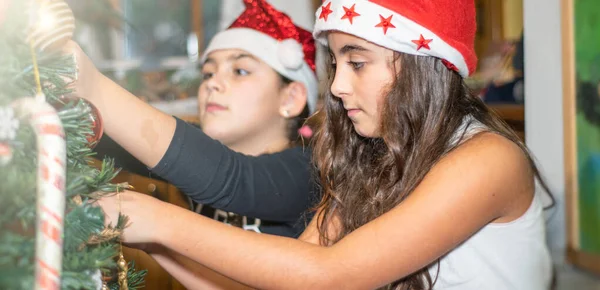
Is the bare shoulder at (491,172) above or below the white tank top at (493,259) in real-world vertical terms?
above

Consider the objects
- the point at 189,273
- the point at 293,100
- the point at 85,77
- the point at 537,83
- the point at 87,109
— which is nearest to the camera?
the point at 87,109

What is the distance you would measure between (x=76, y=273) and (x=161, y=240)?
183 mm

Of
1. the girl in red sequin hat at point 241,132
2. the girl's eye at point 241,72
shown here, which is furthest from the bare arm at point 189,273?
the girl's eye at point 241,72

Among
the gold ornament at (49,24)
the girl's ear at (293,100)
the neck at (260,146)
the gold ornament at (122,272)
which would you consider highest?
the gold ornament at (49,24)

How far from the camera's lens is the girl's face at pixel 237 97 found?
4.42ft

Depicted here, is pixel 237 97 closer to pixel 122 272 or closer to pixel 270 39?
pixel 270 39

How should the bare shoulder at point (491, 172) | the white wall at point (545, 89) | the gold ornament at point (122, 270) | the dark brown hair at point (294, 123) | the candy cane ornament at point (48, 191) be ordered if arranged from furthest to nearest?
the white wall at point (545, 89), the dark brown hair at point (294, 123), the bare shoulder at point (491, 172), the gold ornament at point (122, 270), the candy cane ornament at point (48, 191)

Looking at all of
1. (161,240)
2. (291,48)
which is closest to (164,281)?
(161,240)

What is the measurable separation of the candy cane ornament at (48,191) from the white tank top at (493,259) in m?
0.62

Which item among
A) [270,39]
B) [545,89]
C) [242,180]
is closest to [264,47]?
[270,39]

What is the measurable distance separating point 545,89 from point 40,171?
140 centimetres

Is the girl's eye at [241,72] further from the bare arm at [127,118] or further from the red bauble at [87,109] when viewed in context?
the red bauble at [87,109]

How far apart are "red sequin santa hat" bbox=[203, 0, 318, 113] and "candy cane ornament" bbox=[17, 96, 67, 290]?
0.86 meters

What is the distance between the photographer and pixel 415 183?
0.97m
